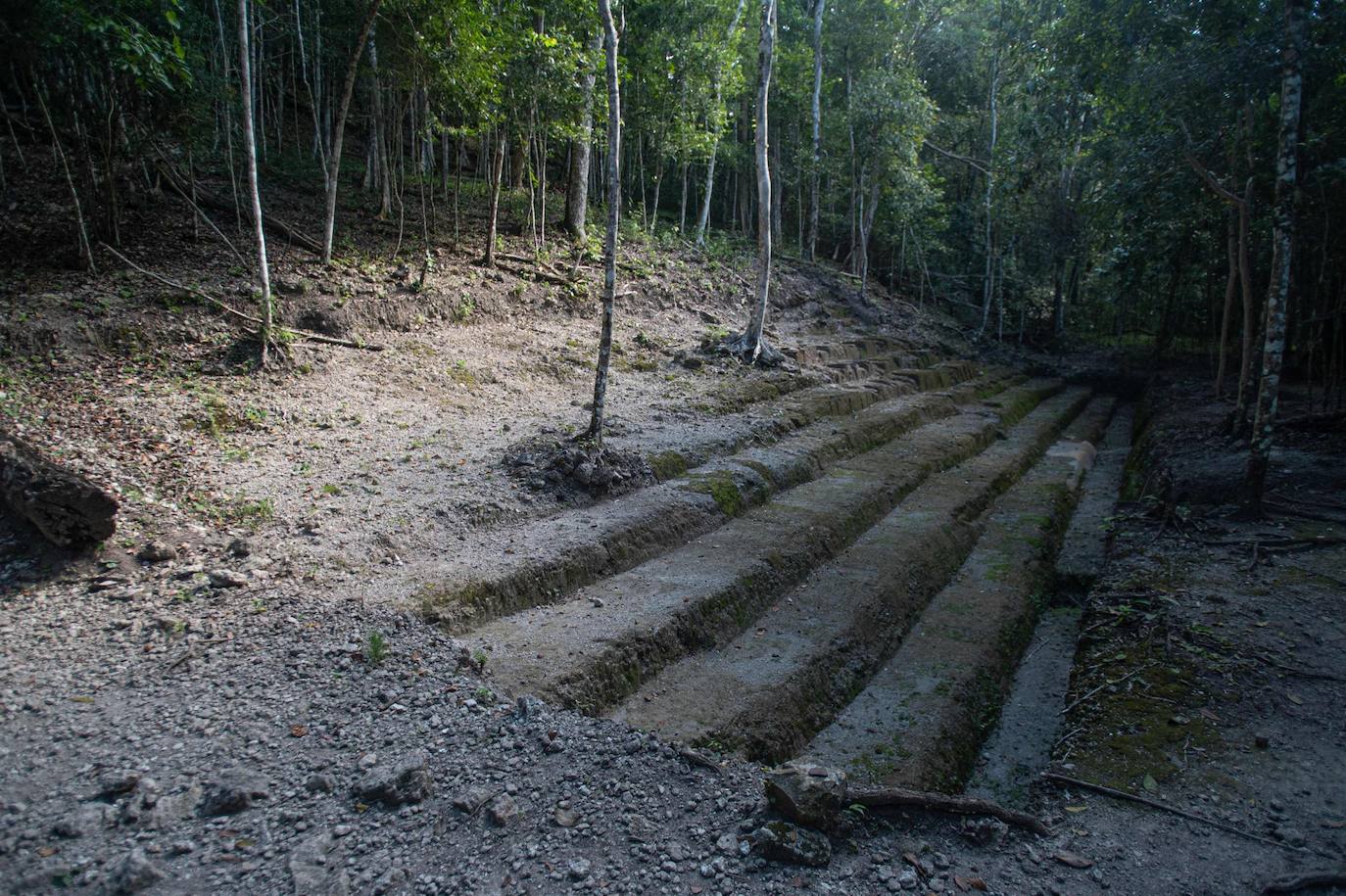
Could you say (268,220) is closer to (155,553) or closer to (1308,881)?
(155,553)

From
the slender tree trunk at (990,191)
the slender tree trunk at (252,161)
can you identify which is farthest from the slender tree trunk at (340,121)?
the slender tree trunk at (990,191)

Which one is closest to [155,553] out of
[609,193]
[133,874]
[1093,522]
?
[133,874]

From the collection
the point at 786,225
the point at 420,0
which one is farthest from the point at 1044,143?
the point at 786,225

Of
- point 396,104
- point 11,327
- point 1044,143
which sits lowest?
point 11,327

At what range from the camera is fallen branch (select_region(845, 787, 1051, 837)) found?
161 inches

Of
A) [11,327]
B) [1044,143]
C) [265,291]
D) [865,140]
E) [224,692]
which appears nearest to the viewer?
[224,692]

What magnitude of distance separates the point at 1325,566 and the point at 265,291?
13.3 m

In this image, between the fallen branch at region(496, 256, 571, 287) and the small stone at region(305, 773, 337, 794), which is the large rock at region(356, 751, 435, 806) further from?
the fallen branch at region(496, 256, 571, 287)

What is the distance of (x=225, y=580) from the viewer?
5805 millimetres

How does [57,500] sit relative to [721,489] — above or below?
above

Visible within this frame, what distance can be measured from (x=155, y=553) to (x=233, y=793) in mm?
3009

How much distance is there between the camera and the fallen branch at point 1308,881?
11.7 feet

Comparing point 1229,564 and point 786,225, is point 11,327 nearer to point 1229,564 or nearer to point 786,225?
point 1229,564

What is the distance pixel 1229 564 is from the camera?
25.8ft
